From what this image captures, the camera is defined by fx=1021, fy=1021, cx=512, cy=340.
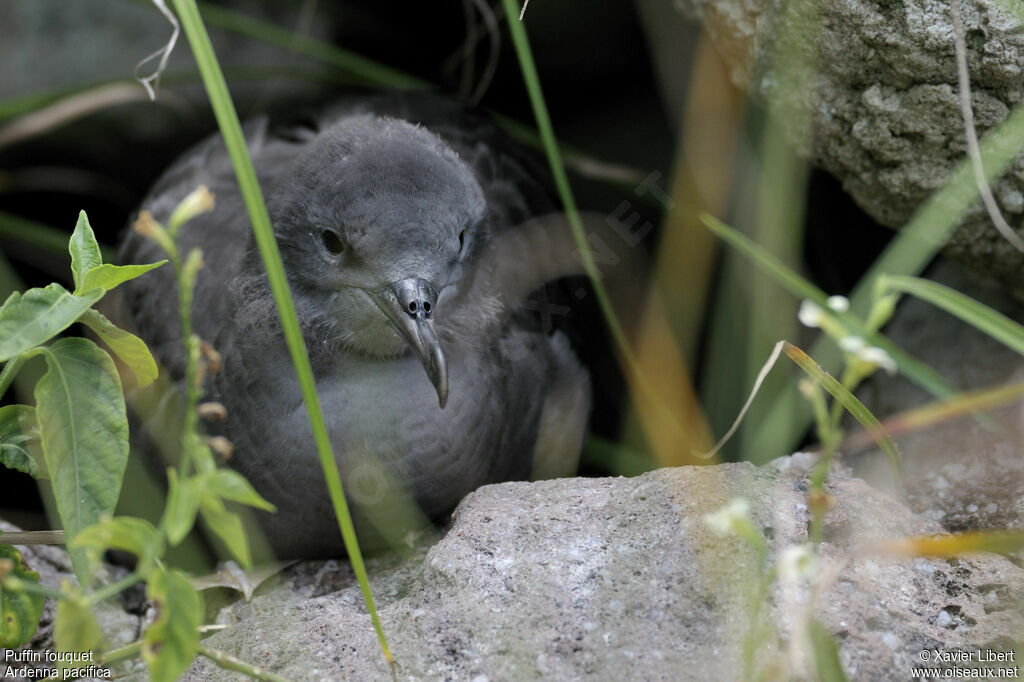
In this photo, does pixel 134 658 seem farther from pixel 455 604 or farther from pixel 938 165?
pixel 938 165

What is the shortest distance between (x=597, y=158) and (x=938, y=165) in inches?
59.6

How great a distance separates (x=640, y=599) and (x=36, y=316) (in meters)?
1.10

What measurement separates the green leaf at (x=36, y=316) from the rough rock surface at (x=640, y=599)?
2.29ft

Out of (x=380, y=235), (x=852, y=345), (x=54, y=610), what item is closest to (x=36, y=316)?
(x=380, y=235)

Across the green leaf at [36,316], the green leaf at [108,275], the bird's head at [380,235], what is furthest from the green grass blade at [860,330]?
the green leaf at [36,316]

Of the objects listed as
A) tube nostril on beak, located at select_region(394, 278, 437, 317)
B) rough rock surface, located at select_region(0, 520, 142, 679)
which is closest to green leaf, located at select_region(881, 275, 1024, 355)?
tube nostril on beak, located at select_region(394, 278, 437, 317)

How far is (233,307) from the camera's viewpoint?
97.7 inches

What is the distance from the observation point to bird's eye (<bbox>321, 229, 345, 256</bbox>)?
2260mm

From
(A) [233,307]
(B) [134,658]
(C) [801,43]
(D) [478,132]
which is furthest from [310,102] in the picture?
(B) [134,658]

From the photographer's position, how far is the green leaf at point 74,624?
1354 mm

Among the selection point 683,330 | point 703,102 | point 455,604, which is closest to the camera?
point 455,604

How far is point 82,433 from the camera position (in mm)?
1648

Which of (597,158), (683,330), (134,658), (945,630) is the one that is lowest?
(945,630)

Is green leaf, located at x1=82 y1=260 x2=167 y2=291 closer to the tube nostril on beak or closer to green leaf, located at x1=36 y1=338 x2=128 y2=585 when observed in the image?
green leaf, located at x1=36 y1=338 x2=128 y2=585
